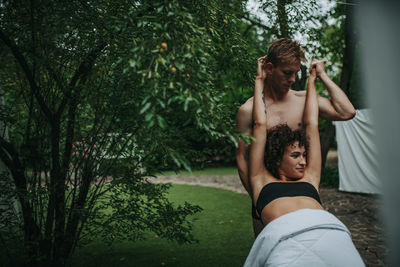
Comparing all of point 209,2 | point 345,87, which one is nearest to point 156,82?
point 209,2

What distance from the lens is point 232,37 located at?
130 inches

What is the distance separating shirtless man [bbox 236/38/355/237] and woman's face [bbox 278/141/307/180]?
418mm

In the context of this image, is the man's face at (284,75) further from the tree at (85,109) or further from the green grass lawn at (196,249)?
the green grass lawn at (196,249)

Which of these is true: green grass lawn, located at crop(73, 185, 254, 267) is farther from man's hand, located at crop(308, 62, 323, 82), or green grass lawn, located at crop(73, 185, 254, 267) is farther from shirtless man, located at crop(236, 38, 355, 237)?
man's hand, located at crop(308, 62, 323, 82)

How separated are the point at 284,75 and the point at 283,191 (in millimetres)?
1120

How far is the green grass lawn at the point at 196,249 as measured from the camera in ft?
15.7

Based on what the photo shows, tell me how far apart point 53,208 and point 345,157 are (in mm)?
9498

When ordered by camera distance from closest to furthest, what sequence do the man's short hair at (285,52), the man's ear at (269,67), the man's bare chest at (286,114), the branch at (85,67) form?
the man's short hair at (285,52) < the man's ear at (269,67) < the man's bare chest at (286,114) < the branch at (85,67)

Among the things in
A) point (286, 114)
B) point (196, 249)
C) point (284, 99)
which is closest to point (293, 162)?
point (286, 114)

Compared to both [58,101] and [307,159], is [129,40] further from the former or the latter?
[307,159]

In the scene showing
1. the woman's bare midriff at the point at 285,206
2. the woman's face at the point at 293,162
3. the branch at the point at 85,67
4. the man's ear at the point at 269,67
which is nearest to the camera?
the woman's bare midriff at the point at 285,206

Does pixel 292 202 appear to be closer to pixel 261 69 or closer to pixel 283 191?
pixel 283 191

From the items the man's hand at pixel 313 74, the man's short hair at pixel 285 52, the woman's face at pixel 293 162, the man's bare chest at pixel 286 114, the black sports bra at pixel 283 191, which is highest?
the man's short hair at pixel 285 52

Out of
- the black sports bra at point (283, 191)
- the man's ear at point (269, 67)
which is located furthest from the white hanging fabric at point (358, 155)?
the black sports bra at point (283, 191)
